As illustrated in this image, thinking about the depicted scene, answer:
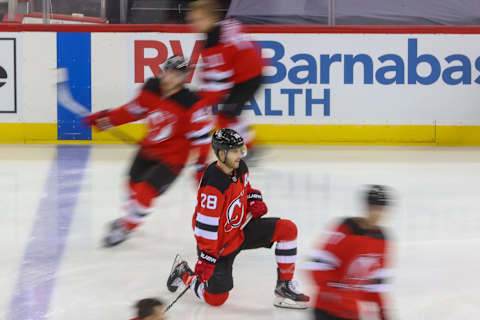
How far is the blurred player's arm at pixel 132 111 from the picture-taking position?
4496 millimetres

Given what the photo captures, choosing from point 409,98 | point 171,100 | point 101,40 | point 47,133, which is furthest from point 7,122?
point 171,100

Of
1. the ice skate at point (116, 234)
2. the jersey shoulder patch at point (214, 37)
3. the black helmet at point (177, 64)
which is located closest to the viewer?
the black helmet at point (177, 64)

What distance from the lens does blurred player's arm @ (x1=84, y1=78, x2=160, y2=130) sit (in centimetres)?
450

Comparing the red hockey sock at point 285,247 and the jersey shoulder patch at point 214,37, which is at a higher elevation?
the jersey shoulder patch at point 214,37

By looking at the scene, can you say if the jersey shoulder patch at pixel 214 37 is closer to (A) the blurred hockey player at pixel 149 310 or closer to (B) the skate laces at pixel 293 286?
(B) the skate laces at pixel 293 286

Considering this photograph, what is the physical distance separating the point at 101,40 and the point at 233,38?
139 inches

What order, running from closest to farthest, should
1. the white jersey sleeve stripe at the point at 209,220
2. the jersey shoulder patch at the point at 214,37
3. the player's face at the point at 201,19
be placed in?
the white jersey sleeve stripe at the point at 209,220 → the player's face at the point at 201,19 → the jersey shoulder patch at the point at 214,37

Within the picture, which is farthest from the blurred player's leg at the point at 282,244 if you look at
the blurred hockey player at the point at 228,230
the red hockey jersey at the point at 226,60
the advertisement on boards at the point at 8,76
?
the advertisement on boards at the point at 8,76

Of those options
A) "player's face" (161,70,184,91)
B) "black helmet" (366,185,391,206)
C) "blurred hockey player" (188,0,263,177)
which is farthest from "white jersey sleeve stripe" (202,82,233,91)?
"black helmet" (366,185,391,206)

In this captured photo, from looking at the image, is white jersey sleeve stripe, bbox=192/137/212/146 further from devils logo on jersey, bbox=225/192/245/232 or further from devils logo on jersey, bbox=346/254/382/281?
devils logo on jersey, bbox=346/254/382/281

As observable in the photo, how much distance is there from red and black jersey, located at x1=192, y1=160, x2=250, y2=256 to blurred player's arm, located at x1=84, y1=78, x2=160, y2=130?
1.04 metres

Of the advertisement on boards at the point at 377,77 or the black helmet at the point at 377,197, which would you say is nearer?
the black helmet at the point at 377,197

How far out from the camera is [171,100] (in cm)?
442

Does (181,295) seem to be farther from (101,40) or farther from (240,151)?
(101,40)
